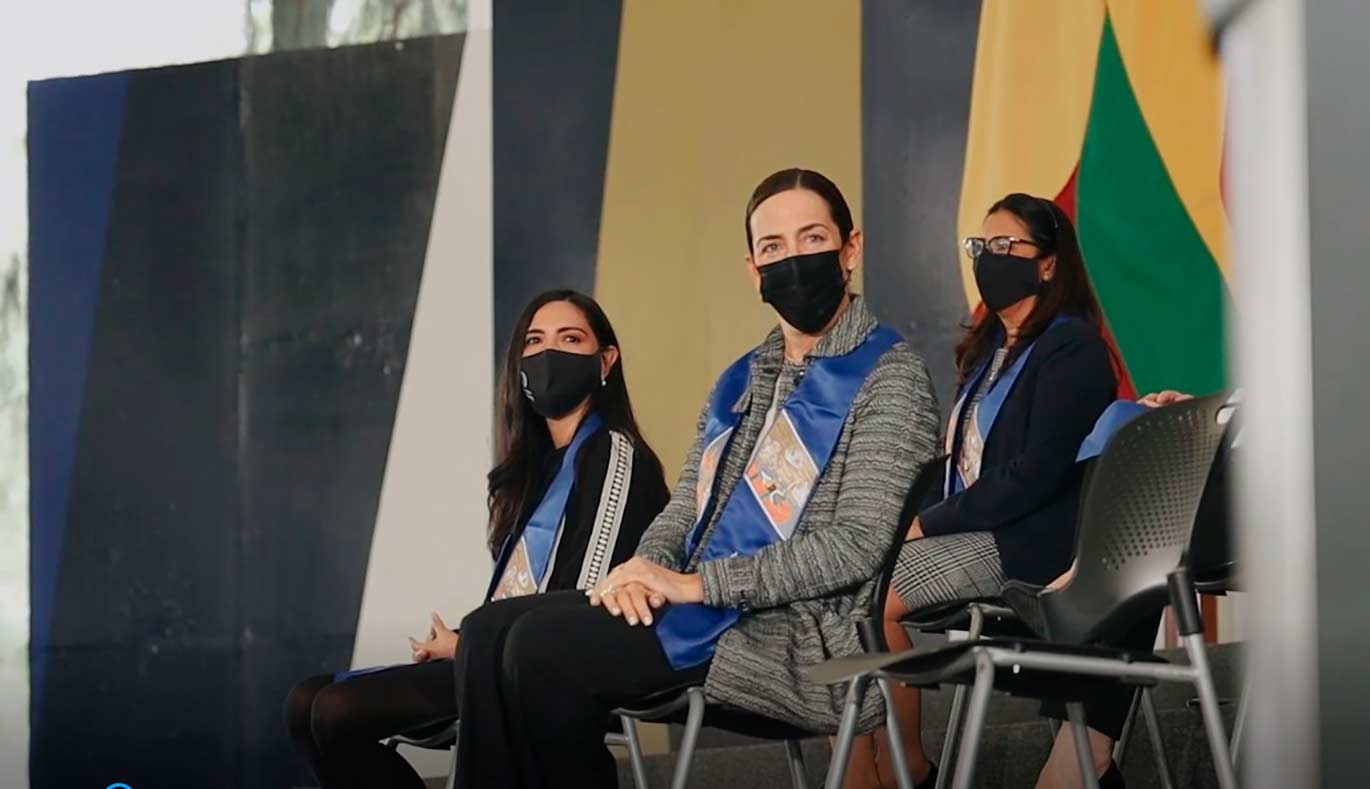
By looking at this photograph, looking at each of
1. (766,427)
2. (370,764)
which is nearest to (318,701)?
(370,764)

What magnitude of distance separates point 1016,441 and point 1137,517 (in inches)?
37.4

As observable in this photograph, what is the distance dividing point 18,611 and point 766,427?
11.0ft

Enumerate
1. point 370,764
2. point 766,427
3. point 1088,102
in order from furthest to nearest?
point 1088,102
point 370,764
point 766,427

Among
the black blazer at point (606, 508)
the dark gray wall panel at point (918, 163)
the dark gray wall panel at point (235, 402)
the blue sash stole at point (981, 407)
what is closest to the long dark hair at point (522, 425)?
the black blazer at point (606, 508)

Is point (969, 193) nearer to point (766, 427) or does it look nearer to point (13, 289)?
point (766, 427)

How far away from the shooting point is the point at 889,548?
2510 mm

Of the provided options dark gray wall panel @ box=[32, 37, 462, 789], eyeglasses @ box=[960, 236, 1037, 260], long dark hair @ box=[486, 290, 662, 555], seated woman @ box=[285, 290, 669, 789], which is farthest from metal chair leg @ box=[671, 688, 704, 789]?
dark gray wall panel @ box=[32, 37, 462, 789]

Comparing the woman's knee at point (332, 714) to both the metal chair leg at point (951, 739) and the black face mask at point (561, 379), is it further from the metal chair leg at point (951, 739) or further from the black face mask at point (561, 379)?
the metal chair leg at point (951, 739)

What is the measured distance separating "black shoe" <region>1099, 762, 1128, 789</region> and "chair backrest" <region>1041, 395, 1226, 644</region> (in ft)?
1.81

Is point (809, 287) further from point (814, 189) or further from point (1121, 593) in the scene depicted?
point (1121, 593)

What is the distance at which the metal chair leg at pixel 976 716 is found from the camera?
1995 mm

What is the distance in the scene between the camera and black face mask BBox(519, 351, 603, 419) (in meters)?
3.40

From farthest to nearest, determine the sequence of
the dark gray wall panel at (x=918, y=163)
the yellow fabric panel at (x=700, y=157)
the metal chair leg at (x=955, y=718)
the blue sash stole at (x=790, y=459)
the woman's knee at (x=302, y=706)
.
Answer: the yellow fabric panel at (x=700, y=157), the dark gray wall panel at (x=918, y=163), the woman's knee at (x=302, y=706), the metal chair leg at (x=955, y=718), the blue sash stole at (x=790, y=459)

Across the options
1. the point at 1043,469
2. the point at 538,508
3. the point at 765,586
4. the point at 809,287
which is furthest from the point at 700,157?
the point at 765,586
